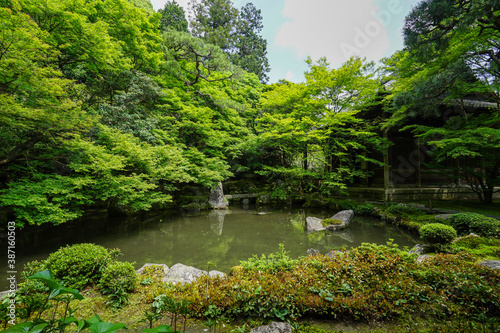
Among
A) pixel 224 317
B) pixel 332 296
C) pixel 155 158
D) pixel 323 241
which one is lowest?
pixel 323 241

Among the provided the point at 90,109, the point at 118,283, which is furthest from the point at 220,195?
the point at 118,283

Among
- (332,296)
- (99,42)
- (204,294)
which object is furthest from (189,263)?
(99,42)

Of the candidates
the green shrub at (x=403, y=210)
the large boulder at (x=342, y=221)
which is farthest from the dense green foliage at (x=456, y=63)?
the large boulder at (x=342, y=221)

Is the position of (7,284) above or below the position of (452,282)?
below

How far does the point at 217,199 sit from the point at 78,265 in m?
9.95

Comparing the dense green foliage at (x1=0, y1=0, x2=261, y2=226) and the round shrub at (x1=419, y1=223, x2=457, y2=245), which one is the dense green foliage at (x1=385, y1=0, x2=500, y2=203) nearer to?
the round shrub at (x1=419, y1=223, x2=457, y2=245)

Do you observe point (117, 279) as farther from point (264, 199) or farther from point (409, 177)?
point (409, 177)

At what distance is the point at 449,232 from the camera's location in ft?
16.1

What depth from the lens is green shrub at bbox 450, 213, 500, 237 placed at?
5.22 m

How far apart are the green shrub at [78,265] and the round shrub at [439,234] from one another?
280 inches

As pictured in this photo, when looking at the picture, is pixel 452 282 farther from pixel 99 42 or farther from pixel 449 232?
pixel 99 42

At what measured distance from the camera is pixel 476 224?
5.43 meters

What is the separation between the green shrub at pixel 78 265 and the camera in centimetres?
292

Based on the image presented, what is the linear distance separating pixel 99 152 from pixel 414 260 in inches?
318
